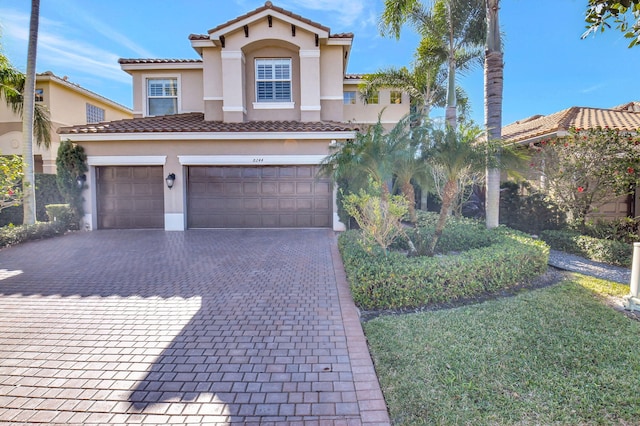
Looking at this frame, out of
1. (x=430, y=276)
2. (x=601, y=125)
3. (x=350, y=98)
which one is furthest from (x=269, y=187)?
(x=601, y=125)

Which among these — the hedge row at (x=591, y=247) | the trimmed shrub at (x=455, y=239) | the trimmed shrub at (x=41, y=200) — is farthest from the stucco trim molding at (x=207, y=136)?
the hedge row at (x=591, y=247)

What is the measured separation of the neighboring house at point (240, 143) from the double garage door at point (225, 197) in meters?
0.04

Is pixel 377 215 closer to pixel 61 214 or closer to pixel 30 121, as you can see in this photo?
pixel 61 214

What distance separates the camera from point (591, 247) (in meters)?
8.83

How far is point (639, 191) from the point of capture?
35.0 feet

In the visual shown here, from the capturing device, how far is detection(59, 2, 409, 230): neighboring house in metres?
12.9

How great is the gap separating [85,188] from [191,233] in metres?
4.80

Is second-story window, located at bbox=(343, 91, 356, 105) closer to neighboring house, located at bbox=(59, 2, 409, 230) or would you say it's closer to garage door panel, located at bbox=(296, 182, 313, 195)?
neighboring house, located at bbox=(59, 2, 409, 230)

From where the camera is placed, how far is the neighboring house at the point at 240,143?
42.4ft

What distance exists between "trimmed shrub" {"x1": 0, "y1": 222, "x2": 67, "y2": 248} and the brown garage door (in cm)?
156

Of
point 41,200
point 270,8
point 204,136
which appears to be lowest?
point 41,200

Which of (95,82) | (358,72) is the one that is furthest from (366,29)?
(95,82)

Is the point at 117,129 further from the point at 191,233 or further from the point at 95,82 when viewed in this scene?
the point at 95,82

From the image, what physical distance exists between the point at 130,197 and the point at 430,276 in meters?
12.7
